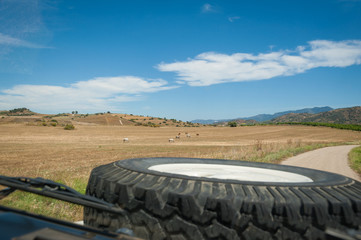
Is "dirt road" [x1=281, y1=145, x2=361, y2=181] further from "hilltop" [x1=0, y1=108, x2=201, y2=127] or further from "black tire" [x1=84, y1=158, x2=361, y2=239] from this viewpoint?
"hilltop" [x1=0, y1=108, x2=201, y2=127]

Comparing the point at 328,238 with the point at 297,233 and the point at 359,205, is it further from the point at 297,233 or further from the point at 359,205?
the point at 359,205

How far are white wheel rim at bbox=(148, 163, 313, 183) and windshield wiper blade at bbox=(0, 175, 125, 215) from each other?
1879 mm

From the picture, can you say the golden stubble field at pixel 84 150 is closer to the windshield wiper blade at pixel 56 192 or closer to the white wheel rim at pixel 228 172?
the white wheel rim at pixel 228 172

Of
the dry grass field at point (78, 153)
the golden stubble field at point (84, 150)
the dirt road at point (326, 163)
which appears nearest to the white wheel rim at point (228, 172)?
the dry grass field at point (78, 153)

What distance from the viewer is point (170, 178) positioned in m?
2.38

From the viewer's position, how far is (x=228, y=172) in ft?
12.8

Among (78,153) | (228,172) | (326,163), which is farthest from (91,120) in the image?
(228,172)

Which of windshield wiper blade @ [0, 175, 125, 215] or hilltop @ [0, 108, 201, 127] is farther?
hilltop @ [0, 108, 201, 127]

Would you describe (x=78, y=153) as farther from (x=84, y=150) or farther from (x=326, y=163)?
(x=326, y=163)

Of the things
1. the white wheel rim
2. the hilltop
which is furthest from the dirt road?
the hilltop

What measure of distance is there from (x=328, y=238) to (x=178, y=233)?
3.45ft

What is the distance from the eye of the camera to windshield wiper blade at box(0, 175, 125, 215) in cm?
156

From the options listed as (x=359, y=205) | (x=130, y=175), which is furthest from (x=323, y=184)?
(x=130, y=175)

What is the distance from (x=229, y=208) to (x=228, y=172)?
196 cm
